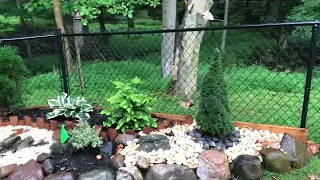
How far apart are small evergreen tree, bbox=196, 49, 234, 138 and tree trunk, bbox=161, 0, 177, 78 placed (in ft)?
11.0

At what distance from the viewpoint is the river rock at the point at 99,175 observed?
2.59 m

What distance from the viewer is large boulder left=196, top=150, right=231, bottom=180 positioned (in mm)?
2564

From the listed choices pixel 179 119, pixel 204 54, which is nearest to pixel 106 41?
pixel 204 54

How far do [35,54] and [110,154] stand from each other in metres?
10.8

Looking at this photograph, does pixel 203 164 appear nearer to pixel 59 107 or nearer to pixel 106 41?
pixel 59 107

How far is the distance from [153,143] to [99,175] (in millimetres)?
532

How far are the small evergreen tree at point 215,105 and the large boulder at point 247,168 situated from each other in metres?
0.29

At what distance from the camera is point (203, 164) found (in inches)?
102

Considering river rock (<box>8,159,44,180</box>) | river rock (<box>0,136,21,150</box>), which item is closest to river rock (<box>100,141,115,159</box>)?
river rock (<box>8,159,44,180</box>)

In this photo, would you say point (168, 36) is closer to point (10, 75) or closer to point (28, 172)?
point (10, 75)

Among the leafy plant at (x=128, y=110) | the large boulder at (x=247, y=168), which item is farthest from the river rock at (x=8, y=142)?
the large boulder at (x=247, y=168)

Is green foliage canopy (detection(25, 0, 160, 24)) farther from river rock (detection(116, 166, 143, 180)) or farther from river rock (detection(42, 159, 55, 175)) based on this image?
river rock (detection(116, 166, 143, 180))

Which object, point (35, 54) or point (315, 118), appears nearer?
point (315, 118)

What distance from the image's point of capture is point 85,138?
109 inches
